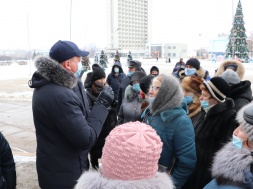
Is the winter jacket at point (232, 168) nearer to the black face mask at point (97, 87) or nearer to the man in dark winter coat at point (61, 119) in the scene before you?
the man in dark winter coat at point (61, 119)

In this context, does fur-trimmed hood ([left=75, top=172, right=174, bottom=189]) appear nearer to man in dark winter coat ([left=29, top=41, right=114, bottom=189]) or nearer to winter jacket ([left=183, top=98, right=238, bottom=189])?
man in dark winter coat ([left=29, top=41, right=114, bottom=189])

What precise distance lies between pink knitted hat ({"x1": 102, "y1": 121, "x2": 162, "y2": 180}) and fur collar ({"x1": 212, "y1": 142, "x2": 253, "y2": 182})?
1.32ft

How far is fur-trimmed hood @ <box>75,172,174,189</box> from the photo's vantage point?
4.30ft

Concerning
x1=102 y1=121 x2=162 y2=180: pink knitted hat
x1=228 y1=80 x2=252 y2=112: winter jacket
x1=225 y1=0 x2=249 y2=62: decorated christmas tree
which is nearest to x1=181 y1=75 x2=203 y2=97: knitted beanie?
x1=228 y1=80 x2=252 y2=112: winter jacket

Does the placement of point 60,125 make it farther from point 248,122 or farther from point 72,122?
point 248,122

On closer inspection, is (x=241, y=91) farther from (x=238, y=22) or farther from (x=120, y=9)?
(x=120, y=9)

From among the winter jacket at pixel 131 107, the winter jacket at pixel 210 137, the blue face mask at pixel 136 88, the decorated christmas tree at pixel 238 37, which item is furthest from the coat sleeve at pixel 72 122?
the decorated christmas tree at pixel 238 37

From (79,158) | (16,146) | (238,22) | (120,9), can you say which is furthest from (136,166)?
(120,9)

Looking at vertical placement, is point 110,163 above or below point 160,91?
below

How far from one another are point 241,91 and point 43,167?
2803 mm

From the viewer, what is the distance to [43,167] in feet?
7.11

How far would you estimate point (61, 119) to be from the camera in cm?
191

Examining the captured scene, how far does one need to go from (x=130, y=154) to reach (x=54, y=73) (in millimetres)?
1051

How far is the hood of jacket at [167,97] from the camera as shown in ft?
7.90
